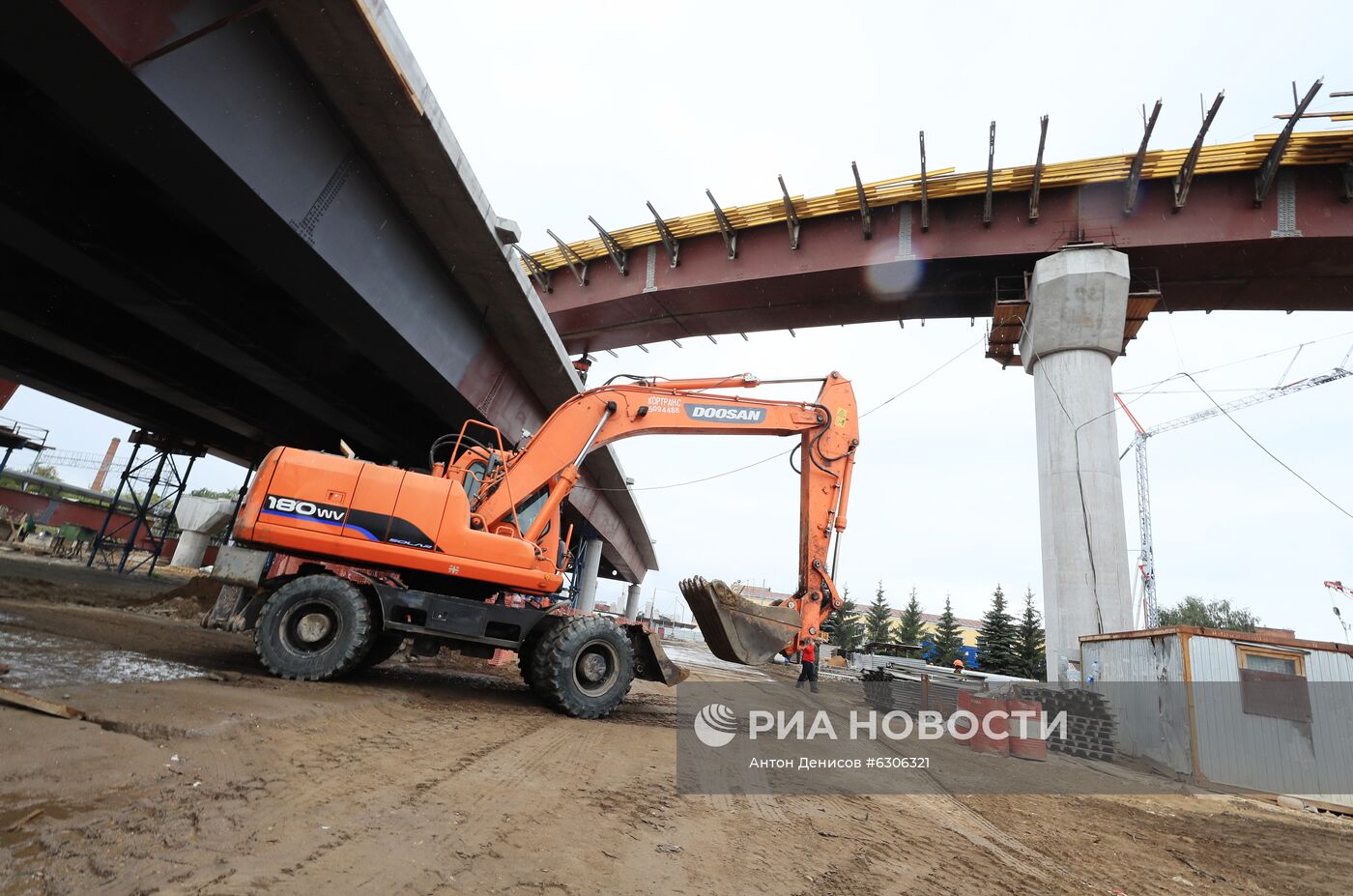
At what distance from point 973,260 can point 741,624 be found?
39.2ft

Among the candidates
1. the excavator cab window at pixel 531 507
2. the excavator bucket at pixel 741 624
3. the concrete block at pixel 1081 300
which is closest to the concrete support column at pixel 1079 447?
the concrete block at pixel 1081 300

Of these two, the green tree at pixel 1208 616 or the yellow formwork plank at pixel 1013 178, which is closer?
the yellow formwork plank at pixel 1013 178

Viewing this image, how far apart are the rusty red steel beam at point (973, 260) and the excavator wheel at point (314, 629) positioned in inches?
494

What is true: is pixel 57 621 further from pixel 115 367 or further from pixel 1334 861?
pixel 1334 861

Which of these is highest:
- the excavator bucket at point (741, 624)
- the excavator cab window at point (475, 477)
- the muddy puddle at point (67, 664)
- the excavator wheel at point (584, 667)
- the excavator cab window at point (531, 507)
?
the excavator cab window at point (475, 477)

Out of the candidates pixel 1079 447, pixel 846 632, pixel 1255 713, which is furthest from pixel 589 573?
pixel 846 632

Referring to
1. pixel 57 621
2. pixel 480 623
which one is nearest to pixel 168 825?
pixel 480 623

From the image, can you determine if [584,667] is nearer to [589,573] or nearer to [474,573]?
[474,573]

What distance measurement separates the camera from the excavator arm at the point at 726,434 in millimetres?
8242

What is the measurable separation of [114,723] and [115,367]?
528 inches

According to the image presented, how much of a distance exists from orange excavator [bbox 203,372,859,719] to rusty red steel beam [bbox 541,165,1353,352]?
8748mm

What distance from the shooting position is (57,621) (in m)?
8.96

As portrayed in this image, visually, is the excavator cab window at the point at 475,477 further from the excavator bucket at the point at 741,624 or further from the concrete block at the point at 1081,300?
the concrete block at the point at 1081,300

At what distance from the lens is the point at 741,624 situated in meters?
8.18
